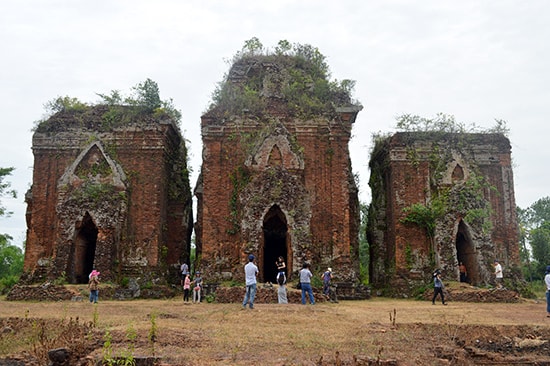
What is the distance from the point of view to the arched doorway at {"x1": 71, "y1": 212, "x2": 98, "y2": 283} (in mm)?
17031

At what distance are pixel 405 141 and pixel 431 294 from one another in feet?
18.3

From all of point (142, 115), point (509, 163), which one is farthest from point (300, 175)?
point (509, 163)

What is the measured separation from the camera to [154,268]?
1730cm

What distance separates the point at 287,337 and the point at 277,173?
8.89 meters

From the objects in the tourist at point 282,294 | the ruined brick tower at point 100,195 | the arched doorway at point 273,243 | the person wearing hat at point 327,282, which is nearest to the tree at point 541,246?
the arched doorway at point 273,243

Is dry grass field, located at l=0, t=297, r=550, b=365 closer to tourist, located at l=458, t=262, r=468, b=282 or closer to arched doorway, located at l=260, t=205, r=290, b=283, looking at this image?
tourist, located at l=458, t=262, r=468, b=282

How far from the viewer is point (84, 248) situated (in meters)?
17.8

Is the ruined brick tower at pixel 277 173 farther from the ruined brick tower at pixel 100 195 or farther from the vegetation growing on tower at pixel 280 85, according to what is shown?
the ruined brick tower at pixel 100 195

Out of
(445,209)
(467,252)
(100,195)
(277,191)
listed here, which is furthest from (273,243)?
(467,252)

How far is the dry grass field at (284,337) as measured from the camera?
688 centimetres

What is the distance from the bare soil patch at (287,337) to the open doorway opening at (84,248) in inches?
207

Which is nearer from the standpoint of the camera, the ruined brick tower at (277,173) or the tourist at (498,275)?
the ruined brick tower at (277,173)

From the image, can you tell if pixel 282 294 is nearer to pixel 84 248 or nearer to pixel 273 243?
pixel 273 243

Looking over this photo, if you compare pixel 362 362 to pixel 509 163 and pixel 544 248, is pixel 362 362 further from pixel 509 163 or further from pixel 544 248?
pixel 544 248
